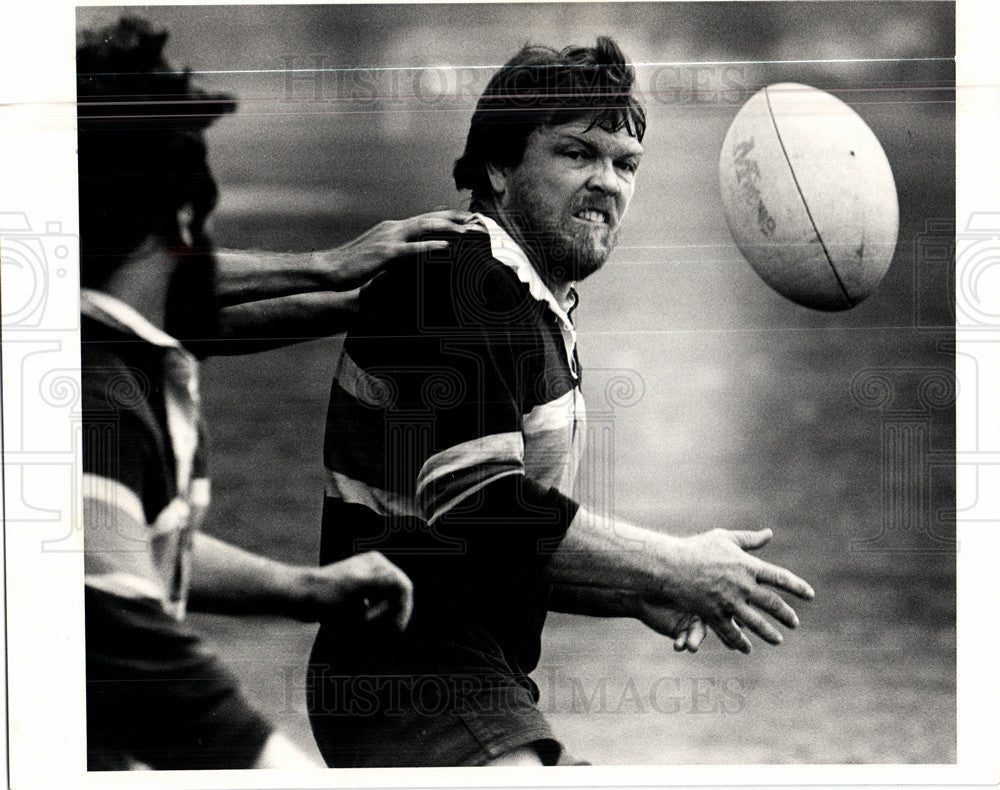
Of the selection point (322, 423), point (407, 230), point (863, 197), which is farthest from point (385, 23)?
point (863, 197)

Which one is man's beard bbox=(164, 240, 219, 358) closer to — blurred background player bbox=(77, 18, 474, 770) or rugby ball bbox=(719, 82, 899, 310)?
blurred background player bbox=(77, 18, 474, 770)

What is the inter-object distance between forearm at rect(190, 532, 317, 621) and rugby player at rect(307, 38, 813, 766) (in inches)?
5.2

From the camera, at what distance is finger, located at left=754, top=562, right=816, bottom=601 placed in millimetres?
4270

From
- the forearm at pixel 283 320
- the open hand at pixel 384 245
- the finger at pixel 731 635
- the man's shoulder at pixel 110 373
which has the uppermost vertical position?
the open hand at pixel 384 245

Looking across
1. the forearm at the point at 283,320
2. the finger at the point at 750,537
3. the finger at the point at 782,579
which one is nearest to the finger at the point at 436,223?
the forearm at the point at 283,320

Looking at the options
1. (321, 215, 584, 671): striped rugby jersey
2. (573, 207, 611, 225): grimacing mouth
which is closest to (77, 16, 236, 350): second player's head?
(321, 215, 584, 671): striped rugby jersey

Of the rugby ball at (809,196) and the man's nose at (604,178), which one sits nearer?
the rugby ball at (809,196)

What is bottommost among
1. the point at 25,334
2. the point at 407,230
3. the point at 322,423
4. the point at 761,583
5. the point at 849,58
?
the point at 761,583

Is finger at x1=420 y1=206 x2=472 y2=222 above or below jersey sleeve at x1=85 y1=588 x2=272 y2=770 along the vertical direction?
above

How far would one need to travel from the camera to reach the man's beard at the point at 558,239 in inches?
167

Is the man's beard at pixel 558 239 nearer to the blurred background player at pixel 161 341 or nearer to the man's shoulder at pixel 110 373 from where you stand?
the blurred background player at pixel 161 341

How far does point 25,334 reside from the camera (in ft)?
14.0
